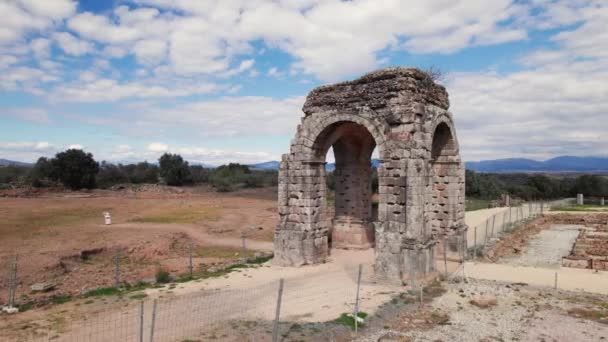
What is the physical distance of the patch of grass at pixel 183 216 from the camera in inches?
1078

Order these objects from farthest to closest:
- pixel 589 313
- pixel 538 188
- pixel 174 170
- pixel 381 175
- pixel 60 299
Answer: pixel 174 170 → pixel 538 188 → pixel 381 175 → pixel 60 299 → pixel 589 313

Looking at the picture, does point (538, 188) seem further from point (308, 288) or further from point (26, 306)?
point (26, 306)

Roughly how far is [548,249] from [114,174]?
177 feet

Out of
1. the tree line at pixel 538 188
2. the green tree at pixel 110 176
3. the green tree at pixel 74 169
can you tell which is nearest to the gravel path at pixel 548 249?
the tree line at pixel 538 188

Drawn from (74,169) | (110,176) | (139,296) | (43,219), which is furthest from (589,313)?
(110,176)

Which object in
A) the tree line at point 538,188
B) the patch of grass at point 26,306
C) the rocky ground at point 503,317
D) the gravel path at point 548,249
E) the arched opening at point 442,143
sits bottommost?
the patch of grass at point 26,306

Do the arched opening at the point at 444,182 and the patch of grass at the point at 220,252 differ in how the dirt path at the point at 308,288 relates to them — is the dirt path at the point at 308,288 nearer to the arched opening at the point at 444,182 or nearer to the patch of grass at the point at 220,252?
the arched opening at the point at 444,182

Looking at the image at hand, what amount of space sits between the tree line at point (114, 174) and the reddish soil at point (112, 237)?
11990mm

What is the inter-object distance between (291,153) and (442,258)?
6254 mm

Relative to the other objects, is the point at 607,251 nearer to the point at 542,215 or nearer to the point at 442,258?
the point at 442,258

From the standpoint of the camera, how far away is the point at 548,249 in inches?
708

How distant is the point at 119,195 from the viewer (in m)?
44.9

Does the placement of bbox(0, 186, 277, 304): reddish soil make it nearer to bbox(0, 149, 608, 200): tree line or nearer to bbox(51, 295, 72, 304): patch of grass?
bbox(51, 295, 72, 304): patch of grass

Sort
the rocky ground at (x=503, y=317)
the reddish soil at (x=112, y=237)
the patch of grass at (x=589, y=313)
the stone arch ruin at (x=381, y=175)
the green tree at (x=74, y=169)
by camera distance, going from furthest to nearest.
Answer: the green tree at (x=74, y=169)
the reddish soil at (x=112, y=237)
the stone arch ruin at (x=381, y=175)
the patch of grass at (x=589, y=313)
the rocky ground at (x=503, y=317)
